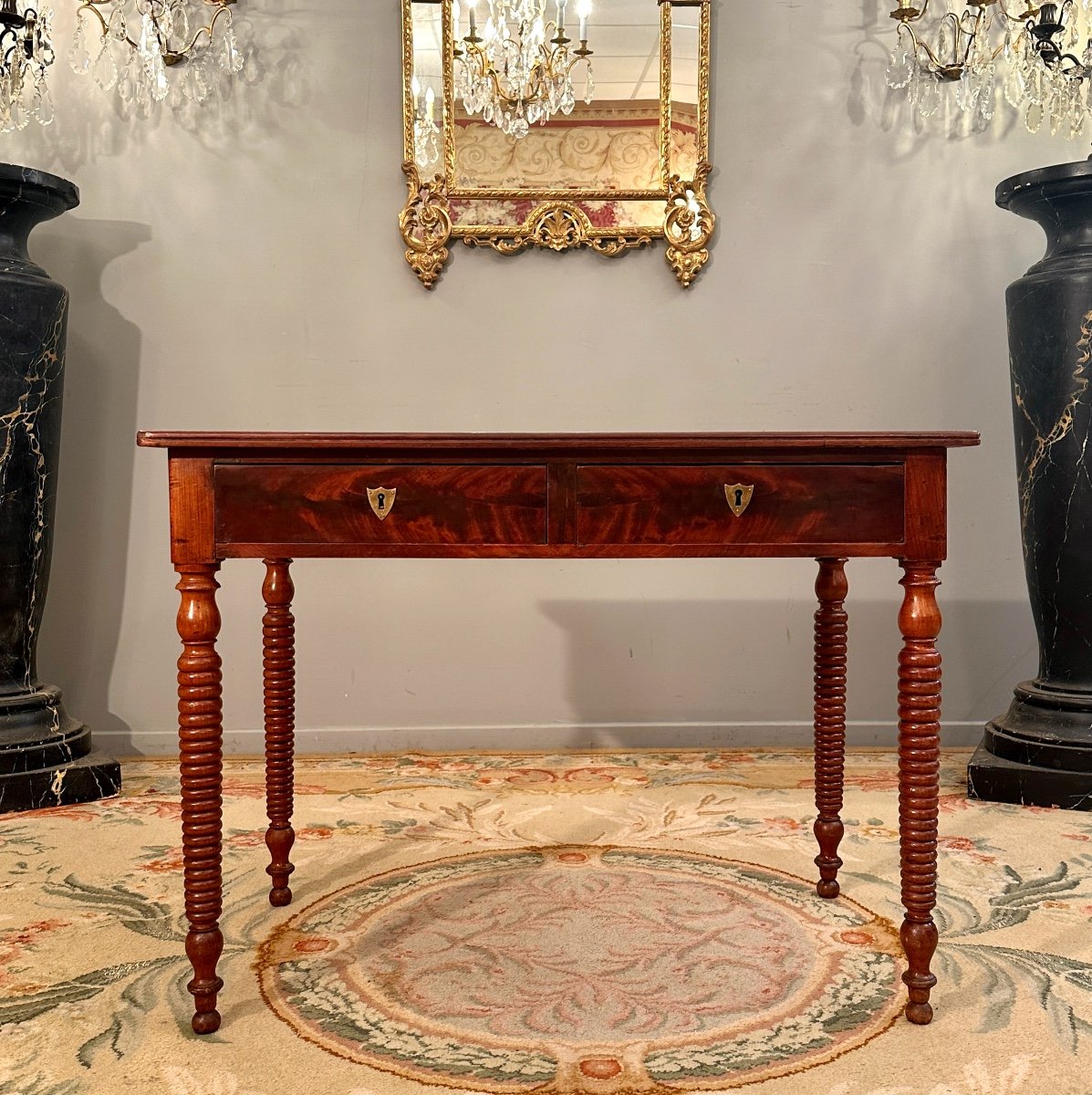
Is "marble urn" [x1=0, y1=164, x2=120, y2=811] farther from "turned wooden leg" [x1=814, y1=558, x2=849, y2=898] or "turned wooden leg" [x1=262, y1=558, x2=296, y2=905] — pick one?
"turned wooden leg" [x1=814, y1=558, x2=849, y2=898]

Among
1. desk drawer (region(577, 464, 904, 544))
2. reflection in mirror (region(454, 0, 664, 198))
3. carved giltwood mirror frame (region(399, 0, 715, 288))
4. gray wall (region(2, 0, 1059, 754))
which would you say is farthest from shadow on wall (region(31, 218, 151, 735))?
desk drawer (region(577, 464, 904, 544))

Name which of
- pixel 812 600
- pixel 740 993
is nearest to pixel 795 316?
pixel 812 600

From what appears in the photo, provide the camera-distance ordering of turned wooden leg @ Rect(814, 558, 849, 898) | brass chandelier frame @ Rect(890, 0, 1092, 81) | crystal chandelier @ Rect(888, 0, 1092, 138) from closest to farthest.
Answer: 1. turned wooden leg @ Rect(814, 558, 849, 898)
2. brass chandelier frame @ Rect(890, 0, 1092, 81)
3. crystal chandelier @ Rect(888, 0, 1092, 138)

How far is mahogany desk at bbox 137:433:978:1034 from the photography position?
Result: 179 centimetres

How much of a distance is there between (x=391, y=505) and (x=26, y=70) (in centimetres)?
262

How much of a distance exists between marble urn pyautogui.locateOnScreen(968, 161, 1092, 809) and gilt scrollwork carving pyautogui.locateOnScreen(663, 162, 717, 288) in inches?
36.5

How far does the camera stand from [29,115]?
143 inches

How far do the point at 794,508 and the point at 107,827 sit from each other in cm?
204

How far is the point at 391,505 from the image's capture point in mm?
1817

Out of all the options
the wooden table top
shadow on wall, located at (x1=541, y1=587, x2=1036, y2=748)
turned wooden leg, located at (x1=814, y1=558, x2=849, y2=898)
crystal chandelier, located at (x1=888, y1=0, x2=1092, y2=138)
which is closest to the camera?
the wooden table top

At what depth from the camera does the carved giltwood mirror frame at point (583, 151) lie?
12.1 feet

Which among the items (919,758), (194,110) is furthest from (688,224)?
(919,758)

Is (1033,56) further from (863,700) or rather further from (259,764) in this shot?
(259,764)

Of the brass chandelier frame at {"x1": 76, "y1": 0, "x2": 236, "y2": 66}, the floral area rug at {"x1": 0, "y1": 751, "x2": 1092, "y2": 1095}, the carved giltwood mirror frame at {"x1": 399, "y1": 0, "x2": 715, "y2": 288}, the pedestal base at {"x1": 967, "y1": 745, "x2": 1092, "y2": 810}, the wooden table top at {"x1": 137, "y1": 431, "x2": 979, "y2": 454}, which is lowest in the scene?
the floral area rug at {"x1": 0, "y1": 751, "x2": 1092, "y2": 1095}
